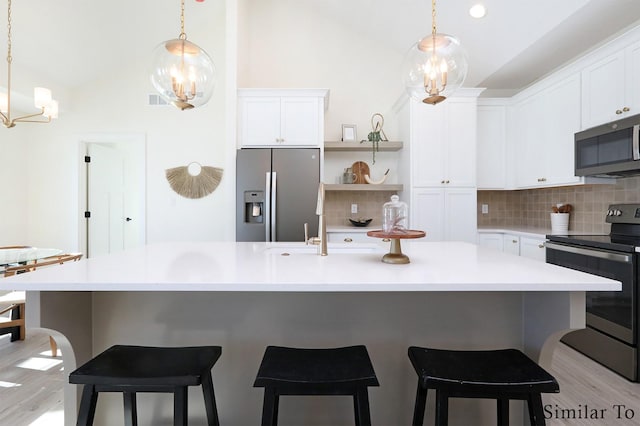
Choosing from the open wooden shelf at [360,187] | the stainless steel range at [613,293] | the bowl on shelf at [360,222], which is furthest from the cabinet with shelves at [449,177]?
the stainless steel range at [613,293]

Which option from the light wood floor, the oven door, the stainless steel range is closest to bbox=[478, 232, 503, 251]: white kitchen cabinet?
the stainless steel range

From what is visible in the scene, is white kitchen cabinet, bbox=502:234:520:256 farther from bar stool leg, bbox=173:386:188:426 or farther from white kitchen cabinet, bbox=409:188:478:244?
bar stool leg, bbox=173:386:188:426

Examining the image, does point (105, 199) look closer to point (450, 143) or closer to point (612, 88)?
point (450, 143)

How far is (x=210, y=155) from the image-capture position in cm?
449

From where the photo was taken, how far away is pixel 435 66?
1.84 meters

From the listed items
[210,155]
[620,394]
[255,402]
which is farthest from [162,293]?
[210,155]

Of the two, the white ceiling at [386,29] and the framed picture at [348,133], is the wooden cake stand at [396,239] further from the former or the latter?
the framed picture at [348,133]

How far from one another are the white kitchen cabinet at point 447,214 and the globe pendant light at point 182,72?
2.44 m

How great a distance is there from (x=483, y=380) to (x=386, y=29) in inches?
158

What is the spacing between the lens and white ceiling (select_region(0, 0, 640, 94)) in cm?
286

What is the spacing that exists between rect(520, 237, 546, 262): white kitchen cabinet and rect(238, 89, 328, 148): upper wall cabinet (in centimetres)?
223

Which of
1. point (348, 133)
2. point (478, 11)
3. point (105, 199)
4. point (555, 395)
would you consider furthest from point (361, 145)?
point (105, 199)

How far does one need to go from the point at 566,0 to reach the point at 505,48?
73 cm

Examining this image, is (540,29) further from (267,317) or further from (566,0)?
(267,317)
